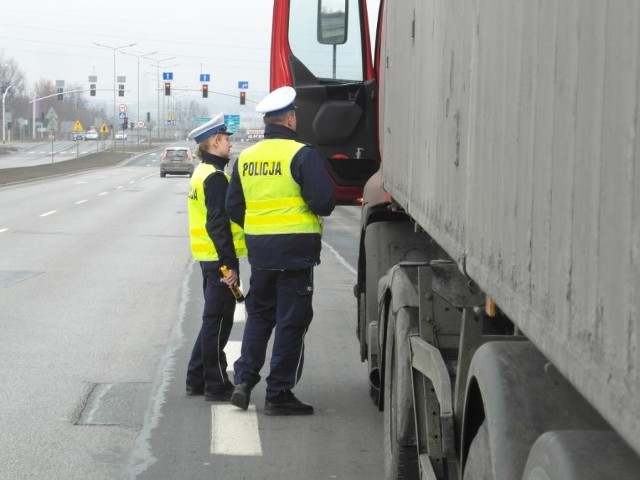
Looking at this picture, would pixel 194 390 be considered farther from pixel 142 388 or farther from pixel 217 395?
pixel 142 388

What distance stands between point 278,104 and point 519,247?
4325 mm

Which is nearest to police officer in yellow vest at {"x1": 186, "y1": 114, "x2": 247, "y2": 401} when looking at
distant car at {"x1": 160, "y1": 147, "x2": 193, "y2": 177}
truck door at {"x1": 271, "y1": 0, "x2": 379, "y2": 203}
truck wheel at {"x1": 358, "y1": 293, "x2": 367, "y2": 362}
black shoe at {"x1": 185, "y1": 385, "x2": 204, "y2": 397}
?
black shoe at {"x1": 185, "y1": 385, "x2": 204, "y2": 397}

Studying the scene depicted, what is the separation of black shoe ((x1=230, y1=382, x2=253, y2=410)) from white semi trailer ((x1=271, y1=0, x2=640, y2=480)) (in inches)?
55.2

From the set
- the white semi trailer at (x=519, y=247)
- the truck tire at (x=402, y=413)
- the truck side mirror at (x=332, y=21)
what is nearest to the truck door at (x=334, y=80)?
the truck side mirror at (x=332, y=21)

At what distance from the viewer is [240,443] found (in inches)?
262

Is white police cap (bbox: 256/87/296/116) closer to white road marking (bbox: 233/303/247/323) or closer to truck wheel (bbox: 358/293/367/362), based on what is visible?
truck wheel (bbox: 358/293/367/362)

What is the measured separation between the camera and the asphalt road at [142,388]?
626cm

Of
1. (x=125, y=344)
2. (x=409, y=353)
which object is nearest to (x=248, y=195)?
(x=409, y=353)

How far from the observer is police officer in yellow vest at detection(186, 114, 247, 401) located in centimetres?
761

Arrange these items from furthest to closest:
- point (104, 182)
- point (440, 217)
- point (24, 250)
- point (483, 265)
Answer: point (104, 182) → point (24, 250) → point (440, 217) → point (483, 265)

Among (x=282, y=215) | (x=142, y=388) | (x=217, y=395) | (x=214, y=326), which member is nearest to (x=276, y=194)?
(x=282, y=215)

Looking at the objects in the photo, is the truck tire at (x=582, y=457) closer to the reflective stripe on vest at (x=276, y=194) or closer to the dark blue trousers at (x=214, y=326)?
the reflective stripe on vest at (x=276, y=194)

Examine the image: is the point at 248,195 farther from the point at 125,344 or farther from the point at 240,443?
the point at 125,344

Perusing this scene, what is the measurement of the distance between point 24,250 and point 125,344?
939cm
